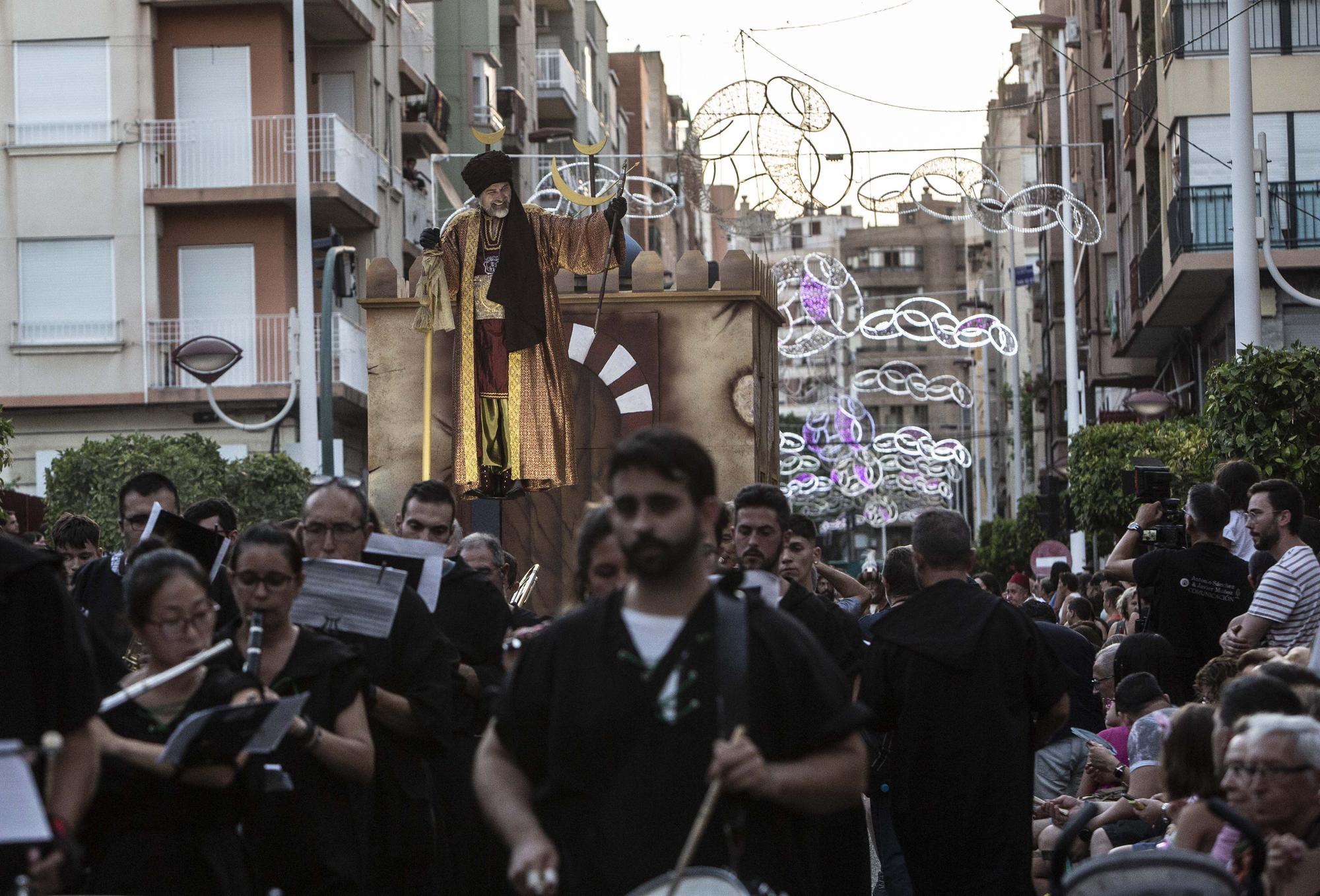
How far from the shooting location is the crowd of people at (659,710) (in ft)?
16.2

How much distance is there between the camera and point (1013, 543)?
170ft

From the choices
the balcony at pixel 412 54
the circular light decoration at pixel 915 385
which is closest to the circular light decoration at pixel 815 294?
the circular light decoration at pixel 915 385

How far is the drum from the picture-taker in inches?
183

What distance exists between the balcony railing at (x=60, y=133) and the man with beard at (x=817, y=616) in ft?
89.3

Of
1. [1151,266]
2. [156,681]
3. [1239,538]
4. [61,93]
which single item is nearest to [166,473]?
[61,93]

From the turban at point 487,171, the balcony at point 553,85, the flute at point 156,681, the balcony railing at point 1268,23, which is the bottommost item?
the flute at point 156,681

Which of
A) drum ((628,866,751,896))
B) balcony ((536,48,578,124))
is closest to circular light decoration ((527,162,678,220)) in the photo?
drum ((628,866,751,896))

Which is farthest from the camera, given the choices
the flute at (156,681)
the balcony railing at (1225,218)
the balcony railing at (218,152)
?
the balcony railing at (218,152)

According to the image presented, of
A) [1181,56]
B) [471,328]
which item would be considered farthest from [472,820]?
[1181,56]

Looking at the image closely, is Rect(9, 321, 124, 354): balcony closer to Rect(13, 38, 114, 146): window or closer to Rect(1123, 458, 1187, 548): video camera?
Rect(13, 38, 114, 146): window

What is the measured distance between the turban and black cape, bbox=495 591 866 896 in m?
9.04

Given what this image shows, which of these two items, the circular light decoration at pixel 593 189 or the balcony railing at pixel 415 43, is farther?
the balcony railing at pixel 415 43

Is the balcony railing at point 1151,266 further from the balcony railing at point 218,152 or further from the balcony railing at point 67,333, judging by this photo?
the balcony railing at point 67,333

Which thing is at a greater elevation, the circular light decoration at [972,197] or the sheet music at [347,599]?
the circular light decoration at [972,197]
